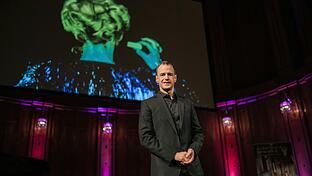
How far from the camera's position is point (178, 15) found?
248 inches

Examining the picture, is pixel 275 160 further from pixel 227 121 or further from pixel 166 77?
pixel 166 77

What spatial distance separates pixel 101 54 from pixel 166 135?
159 inches

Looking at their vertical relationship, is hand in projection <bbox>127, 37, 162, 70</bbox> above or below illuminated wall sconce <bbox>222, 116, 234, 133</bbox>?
above

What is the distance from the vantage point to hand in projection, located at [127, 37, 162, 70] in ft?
18.5

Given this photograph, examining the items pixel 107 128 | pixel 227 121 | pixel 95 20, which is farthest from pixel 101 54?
pixel 227 121

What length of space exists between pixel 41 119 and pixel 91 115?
1.00 m

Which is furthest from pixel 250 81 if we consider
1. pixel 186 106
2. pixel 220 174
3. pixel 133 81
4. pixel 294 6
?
pixel 186 106

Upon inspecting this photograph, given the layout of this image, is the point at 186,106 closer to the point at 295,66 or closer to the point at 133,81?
the point at 133,81

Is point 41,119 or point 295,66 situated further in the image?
point 295,66

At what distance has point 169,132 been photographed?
5.21 ft

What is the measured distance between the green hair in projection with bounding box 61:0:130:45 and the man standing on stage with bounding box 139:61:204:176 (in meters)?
3.96

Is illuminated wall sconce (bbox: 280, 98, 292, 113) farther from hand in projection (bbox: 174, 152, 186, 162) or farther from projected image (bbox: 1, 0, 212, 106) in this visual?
hand in projection (bbox: 174, 152, 186, 162)

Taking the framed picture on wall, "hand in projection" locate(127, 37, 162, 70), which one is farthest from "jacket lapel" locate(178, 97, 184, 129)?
the framed picture on wall

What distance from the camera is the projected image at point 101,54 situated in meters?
5.01
